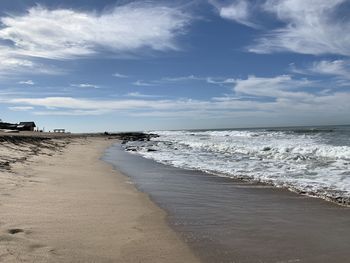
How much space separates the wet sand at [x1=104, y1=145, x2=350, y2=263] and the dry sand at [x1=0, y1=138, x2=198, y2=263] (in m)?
0.41

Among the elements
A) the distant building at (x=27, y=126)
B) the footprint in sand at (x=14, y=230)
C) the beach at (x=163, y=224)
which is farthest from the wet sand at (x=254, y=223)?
the distant building at (x=27, y=126)

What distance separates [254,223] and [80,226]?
106 inches

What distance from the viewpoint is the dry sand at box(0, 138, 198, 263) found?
176 inches

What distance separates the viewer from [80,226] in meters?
5.65

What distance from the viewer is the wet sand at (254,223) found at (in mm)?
4777

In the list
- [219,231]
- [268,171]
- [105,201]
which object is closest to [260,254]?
[219,231]

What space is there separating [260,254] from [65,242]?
2.36 metres

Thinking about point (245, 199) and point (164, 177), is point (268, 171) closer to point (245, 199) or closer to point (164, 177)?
point (164, 177)

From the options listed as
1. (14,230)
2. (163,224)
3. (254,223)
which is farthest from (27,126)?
(254,223)

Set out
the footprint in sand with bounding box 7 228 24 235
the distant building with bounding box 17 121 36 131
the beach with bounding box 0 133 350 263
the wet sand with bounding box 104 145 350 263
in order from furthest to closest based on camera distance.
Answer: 1. the distant building with bounding box 17 121 36 131
2. the footprint in sand with bounding box 7 228 24 235
3. the wet sand with bounding box 104 145 350 263
4. the beach with bounding box 0 133 350 263

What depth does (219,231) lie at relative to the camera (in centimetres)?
577

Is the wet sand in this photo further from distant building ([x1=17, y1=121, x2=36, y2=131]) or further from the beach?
distant building ([x1=17, y1=121, x2=36, y2=131])

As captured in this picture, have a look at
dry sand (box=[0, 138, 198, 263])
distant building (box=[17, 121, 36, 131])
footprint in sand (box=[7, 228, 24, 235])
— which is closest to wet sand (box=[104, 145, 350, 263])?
dry sand (box=[0, 138, 198, 263])

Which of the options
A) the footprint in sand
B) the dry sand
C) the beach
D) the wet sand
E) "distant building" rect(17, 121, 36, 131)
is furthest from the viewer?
"distant building" rect(17, 121, 36, 131)
